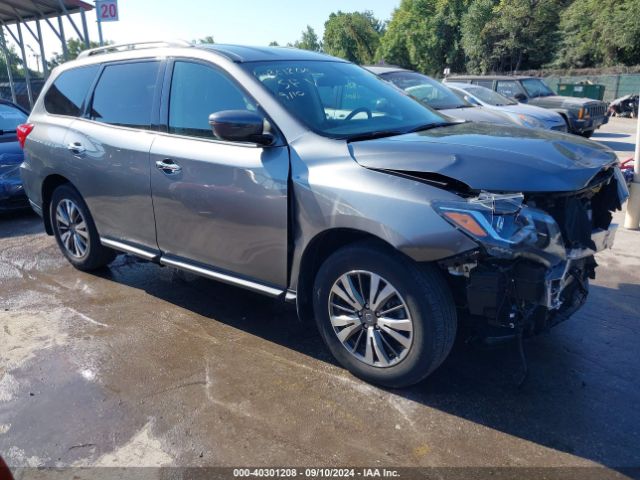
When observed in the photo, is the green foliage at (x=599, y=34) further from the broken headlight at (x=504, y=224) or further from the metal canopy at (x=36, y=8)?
the broken headlight at (x=504, y=224)

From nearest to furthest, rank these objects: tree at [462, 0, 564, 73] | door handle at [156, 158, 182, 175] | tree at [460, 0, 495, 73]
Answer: door handle at [156, 158, 182, 175] → tree at [462, 0, 564, 73] → tree at [460, 0, 495, 73]

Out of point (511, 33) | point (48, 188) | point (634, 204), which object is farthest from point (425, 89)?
point (511, 33)

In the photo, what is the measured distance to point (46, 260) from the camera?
5648mm

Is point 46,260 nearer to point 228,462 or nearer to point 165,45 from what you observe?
point 165,45

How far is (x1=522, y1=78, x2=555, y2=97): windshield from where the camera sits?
14.9 metres

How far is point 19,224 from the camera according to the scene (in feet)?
23.6

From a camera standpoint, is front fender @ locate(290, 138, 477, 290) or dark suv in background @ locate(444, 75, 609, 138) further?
dark suv in background @ locate(444, 75, 609, 138)

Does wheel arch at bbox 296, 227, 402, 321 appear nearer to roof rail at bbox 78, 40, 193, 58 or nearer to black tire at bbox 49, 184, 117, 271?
roof rail at bbox 78, 40, 193, 58

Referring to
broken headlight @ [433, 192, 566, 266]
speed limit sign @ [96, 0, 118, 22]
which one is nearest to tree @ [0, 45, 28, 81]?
speed limit sign @ [96, 0, 118, 22]

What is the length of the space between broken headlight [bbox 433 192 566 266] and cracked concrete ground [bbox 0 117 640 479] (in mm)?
916

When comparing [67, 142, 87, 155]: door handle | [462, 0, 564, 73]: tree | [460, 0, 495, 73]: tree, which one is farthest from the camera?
[460, 0, 495, 73]: tree

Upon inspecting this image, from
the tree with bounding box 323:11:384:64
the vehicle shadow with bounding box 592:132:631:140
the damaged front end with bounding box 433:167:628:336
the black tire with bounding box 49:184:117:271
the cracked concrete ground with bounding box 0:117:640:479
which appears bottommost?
the vehicle shadow with bounding box 592:132:631:140

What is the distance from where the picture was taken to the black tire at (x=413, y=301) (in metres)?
2.84

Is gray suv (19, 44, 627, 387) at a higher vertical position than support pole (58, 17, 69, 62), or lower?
lower
